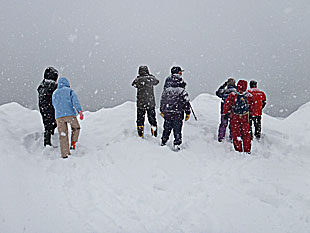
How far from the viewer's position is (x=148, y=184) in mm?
5254

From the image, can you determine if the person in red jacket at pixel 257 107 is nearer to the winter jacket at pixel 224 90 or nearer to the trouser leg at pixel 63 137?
the winter jacket at pixel 224 90

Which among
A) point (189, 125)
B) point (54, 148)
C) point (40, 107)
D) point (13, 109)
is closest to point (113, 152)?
point (54, 148)

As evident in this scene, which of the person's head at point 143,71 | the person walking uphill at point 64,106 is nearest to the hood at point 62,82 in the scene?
the person walking uphill at point 64,106

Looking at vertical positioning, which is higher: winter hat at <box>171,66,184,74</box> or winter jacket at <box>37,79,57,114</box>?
winter hat at <box>171,66,184,74</box>

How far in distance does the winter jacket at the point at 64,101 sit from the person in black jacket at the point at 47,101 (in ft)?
1.75

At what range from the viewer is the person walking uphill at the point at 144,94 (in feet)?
23.7

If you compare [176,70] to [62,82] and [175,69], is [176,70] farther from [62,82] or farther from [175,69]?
[62,82]

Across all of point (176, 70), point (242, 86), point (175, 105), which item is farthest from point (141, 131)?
point (242, 86)

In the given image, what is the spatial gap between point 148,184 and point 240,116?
3.42 meters

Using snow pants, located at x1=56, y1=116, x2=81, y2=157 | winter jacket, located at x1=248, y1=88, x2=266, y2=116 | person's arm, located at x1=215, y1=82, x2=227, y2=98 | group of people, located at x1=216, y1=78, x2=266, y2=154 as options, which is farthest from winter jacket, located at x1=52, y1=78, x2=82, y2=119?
winter jacket, located at x1=248, y1=88, x2=266, y2=116

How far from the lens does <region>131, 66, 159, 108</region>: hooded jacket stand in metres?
7.20

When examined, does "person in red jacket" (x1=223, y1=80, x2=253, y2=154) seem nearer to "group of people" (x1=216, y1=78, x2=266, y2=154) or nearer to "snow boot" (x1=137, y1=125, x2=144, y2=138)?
"group of people" (x1=216, y1=78, x2=266, y2=154)

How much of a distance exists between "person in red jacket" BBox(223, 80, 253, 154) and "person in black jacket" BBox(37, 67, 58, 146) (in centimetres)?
508

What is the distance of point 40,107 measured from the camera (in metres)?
6.88
